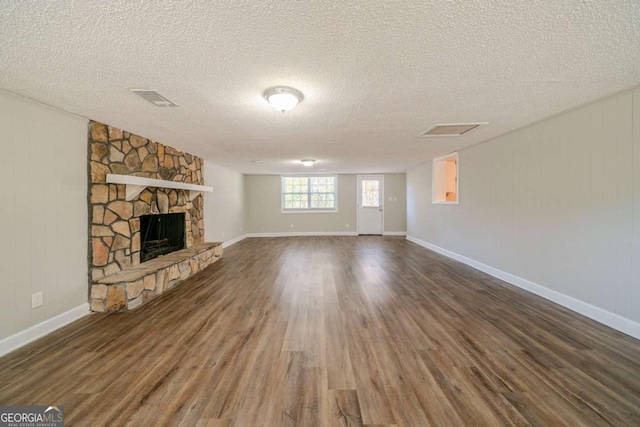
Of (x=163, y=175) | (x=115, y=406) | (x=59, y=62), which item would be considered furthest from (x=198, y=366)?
(x=163, y=175)

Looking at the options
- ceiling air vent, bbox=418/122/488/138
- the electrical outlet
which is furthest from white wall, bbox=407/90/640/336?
the electrical outlet

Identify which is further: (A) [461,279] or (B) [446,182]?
(B) [446,182]

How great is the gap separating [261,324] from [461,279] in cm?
311

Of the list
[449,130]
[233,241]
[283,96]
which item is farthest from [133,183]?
[233,241]

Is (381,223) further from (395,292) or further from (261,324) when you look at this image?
(261,324)

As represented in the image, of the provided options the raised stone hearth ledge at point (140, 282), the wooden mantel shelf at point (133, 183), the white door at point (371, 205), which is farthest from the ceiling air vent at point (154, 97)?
the white door at point (371, 205)

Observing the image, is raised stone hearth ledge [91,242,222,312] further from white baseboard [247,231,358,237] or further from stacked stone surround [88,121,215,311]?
white baseboard [247,231,358,237]

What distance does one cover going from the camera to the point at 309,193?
905cm

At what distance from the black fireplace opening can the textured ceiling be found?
1617 millimetres

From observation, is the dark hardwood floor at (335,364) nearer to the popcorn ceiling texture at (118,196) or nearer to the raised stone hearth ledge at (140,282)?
the raised stone hearth ledge at (140,282)

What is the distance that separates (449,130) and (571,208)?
166cm

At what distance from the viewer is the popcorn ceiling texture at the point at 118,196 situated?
9.59ft

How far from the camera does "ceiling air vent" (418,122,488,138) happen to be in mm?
3268

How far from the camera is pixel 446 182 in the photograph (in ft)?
20.2
